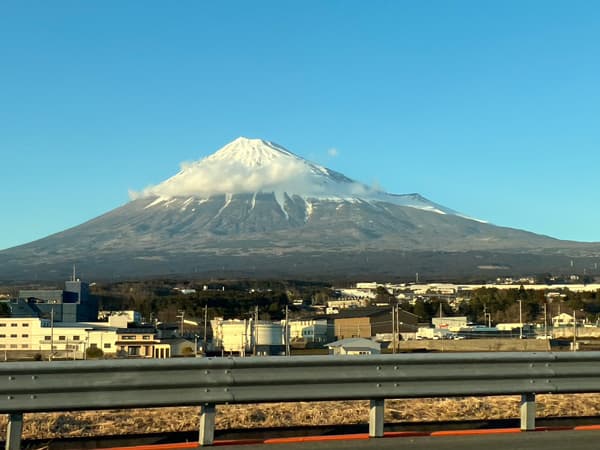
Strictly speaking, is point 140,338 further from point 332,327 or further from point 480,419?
point 480,419

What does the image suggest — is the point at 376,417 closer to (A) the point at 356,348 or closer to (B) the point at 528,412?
(B) the point at 528,412

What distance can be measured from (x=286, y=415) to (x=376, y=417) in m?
1.33

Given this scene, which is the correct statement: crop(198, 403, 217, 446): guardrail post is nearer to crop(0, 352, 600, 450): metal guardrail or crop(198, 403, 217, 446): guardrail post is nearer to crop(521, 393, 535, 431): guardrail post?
crop(0, 352, 600, 450): metal guardrail

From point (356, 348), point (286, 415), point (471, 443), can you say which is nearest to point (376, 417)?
point (471, 443)

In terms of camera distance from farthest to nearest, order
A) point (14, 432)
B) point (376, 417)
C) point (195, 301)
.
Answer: point (195, 301) → point (376, 417) → point (14, 432)

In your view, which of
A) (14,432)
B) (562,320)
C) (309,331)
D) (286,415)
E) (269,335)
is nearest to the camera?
(14,432)

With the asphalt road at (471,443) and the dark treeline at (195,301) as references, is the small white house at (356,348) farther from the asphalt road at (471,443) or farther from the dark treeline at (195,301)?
the dark treeline at (195,301)

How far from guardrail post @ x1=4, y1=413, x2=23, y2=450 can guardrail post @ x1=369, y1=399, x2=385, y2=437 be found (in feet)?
11.4

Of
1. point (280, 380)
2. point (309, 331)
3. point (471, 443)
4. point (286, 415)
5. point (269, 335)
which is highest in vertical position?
point (280, 380)

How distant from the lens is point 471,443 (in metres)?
9.40

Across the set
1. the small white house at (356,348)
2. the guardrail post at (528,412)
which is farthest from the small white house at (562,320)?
the guardrail post at (528,412)

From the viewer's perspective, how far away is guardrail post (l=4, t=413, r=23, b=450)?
8781 millimetres

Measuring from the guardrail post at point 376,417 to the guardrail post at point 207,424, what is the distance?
1.65m

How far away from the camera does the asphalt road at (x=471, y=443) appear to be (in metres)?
9.20
